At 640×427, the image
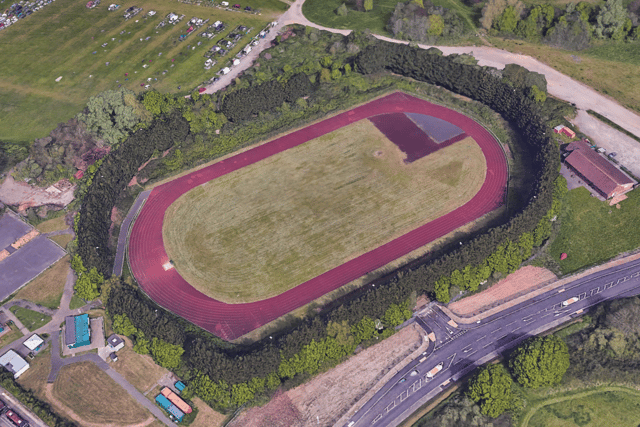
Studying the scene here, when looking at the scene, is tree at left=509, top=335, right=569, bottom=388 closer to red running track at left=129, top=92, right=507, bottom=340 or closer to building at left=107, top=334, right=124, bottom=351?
red running track at left=129, top=92, right=507, bottom=340

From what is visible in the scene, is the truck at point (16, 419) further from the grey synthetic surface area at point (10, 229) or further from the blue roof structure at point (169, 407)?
the grey synthetic surface area at point (10, 229)

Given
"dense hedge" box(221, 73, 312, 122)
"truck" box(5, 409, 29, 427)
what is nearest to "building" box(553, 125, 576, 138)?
"dense hedge" box(221, 73, 312, 122)

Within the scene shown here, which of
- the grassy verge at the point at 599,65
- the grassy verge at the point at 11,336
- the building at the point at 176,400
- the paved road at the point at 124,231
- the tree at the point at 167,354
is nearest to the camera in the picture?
the building at the point at 176,400

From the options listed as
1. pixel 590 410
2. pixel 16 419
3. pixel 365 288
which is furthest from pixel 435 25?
pixel 16 419

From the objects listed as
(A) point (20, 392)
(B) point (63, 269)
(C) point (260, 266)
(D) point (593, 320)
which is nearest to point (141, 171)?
(B) point (63, 269)

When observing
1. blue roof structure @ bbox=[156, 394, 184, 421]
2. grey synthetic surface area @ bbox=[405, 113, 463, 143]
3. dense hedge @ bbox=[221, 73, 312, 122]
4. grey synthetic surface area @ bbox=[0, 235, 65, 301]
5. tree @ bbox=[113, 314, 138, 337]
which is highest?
dense hedge @ bbox=[221, 73, 312, 122]

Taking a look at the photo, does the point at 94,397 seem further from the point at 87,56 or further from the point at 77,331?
the point at 87,56

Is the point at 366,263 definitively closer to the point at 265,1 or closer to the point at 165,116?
the point at 165,116

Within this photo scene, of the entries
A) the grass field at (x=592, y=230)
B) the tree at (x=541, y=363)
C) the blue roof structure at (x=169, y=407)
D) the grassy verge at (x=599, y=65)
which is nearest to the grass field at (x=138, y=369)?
the blue roof structure at (x=169, y=407)
